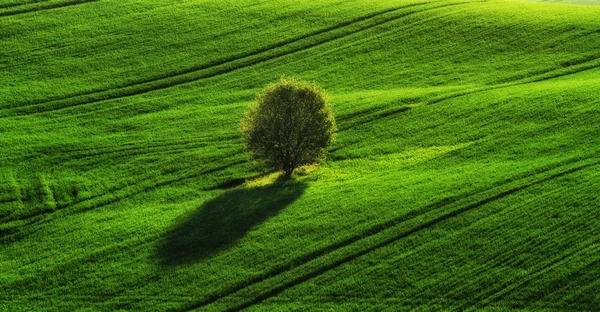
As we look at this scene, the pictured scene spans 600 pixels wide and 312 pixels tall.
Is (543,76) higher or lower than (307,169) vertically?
higher

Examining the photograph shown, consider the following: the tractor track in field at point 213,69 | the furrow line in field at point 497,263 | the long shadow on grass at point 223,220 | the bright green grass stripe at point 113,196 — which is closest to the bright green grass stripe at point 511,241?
the furrow line in field at point 497,263

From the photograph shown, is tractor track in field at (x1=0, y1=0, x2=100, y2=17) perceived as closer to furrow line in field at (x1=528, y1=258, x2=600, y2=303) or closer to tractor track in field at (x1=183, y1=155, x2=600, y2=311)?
tractor track in field at (x1=183, y1=155, x2=600, y2=311)

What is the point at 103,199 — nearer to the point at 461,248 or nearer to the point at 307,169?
the point at 307,169

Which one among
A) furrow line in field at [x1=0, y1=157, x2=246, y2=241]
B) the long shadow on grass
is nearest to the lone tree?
the long shadow on grass

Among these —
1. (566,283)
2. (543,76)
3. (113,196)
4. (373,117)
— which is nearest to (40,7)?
(113,196)

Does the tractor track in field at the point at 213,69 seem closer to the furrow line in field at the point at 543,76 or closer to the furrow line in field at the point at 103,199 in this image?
the furrow line in field at the point at 103,199

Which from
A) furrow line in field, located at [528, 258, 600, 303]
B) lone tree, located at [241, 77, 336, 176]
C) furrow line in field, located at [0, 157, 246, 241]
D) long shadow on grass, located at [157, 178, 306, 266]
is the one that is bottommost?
furrow line in field, located at [528, 258, 600, 303]

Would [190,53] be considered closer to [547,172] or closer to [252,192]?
[252,192]
